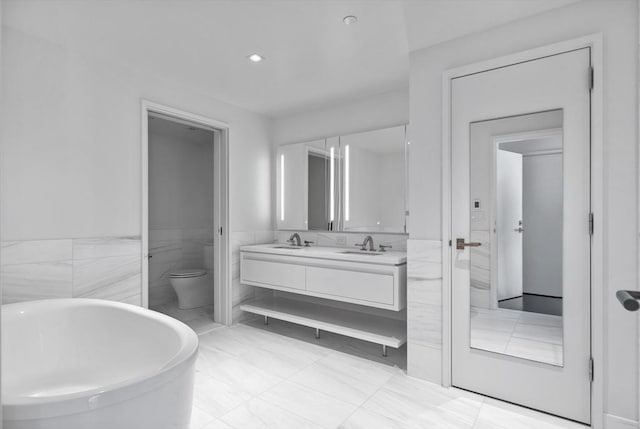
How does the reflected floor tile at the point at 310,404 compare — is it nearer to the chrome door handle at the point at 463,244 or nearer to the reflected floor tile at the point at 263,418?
the reflected floor tile at the point at 263,418

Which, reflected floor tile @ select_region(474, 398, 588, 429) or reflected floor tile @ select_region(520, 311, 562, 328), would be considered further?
reflected floor tile @ select_region(520, 311, 562, 328)

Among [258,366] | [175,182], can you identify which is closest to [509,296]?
[258,366]

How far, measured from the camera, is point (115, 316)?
2.09 meters

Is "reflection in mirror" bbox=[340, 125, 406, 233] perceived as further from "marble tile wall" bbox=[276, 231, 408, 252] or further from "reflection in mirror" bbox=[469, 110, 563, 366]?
"reflection in mirror" bbox=[469, 110, 563, 366]

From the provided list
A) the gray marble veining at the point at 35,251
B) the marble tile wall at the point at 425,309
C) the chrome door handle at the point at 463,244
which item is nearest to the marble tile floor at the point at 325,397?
the marble tile wall at the point at 425,309

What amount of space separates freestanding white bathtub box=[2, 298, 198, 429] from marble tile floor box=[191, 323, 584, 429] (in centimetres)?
55

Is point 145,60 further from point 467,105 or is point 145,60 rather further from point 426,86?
point 467,105

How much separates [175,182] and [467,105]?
3.98 metres

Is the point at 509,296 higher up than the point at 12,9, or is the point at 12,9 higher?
the point at 12,9

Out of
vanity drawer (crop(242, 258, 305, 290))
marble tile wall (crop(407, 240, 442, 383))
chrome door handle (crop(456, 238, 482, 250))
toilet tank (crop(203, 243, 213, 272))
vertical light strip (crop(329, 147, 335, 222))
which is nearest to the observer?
chrome door handle (crop(456, 238, 482, 250))

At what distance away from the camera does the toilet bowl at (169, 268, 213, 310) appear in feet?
13.7

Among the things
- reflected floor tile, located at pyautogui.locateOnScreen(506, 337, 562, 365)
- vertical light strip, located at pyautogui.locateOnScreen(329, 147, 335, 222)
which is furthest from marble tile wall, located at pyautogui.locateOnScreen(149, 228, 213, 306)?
reflected floor tile, located at pyautogui.locateOnScreen(506, 337, 562, 365)

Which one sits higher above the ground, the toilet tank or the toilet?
the toilet tank

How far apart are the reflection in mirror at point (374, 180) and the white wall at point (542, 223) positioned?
1206 millimetres
